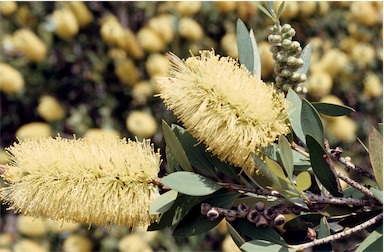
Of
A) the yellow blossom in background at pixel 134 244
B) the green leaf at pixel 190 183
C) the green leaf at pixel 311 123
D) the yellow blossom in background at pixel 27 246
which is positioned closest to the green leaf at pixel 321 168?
the green leaf at pixel 311 123

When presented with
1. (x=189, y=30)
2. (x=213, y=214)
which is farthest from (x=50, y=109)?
(x=213, y=214)

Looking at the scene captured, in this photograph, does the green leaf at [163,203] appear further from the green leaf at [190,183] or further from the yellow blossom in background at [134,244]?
the yellow blossom in background at [134,244]

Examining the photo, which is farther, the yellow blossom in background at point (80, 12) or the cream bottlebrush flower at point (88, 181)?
the yellow blossom in background at point (80, 12)

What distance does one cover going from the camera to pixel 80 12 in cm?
232

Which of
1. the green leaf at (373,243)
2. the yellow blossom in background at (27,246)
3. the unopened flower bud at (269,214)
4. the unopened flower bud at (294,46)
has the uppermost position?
the unopened flower bud at (294,46)

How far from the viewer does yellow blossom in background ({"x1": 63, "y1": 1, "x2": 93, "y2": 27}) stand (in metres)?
2.30

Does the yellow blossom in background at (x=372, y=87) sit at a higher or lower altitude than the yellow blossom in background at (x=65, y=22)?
lower

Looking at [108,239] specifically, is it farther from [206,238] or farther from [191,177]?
[191,177]

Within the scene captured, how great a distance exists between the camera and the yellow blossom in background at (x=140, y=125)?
2.20 metres

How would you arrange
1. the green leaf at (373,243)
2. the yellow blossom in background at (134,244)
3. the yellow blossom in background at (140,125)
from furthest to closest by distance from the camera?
1. the yellow blossom in background at (140,125)
2. the yellow blossom in background at (134,244)
3. the green leaf at (373,243)

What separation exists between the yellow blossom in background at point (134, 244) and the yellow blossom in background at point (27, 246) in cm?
32

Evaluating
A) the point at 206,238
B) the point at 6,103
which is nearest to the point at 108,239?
the point at 206,238

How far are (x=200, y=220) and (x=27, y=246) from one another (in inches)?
64.5

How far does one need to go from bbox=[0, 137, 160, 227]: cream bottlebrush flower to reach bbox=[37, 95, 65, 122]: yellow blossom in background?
158 centimetres
